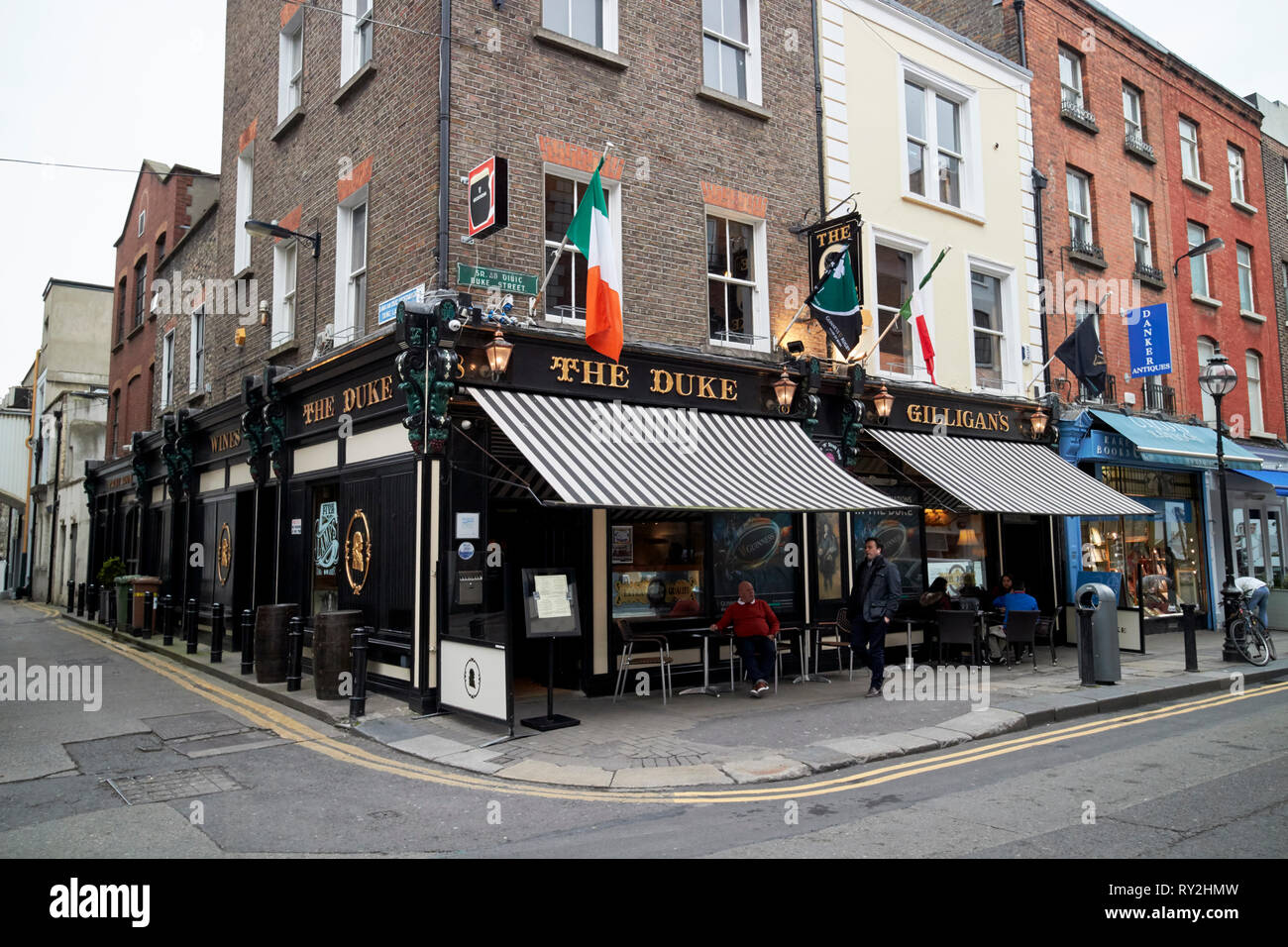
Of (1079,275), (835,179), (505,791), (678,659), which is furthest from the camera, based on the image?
(1079,275)

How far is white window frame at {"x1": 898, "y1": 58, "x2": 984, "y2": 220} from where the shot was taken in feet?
51.4

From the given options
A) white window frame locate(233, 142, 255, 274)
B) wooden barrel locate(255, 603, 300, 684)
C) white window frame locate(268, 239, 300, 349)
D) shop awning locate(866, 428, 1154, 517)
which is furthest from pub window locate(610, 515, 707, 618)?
white window frame locate(233, 142, 255, 274)

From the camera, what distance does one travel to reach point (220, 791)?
7145mm

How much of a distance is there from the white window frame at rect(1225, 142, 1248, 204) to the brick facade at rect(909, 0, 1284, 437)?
223mm

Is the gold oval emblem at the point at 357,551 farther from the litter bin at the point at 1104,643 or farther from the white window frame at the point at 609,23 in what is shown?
the litter bin at the point at 1104,643

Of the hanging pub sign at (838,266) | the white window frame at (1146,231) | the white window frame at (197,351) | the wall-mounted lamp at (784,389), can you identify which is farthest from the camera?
the white window frame at (1146,231)

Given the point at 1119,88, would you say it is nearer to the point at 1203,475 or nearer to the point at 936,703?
the point at 1203,475

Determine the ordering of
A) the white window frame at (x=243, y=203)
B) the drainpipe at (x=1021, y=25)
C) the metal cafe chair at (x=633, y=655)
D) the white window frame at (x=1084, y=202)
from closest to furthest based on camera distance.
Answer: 1. the metal cafe chair at (x=633, y=655)
2. the white window frame at (x=243, y=203)
3. the drainpipe at (x=1021, y=25)
4. the white window frame at (x=1084, y=202)

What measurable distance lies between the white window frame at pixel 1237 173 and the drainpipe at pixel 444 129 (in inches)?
896

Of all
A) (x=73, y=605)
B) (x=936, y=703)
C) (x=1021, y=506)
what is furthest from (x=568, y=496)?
(x=73, y=605)

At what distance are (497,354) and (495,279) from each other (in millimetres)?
1074

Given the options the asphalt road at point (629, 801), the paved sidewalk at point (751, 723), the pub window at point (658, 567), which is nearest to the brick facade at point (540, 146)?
the pub window at point (658, 567)

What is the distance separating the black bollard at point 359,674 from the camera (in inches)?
376

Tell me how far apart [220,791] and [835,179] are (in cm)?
1239
